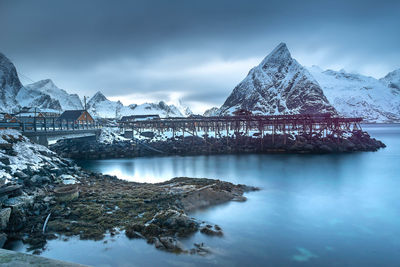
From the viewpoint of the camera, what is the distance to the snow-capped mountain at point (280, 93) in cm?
14425

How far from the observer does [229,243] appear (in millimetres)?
9414

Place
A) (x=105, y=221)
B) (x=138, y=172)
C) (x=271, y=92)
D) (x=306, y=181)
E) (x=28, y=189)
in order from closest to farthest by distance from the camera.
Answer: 1. (x=105, y=221)
2. (x=28, y=189)
3. (x=306, y=181)
4. (x=138, y=172)
5. (x=271, y=92)

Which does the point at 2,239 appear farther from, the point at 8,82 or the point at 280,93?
the point at 8,82

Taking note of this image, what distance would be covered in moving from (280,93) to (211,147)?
13649 centimetres

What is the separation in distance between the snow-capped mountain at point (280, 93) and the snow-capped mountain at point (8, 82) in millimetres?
120021

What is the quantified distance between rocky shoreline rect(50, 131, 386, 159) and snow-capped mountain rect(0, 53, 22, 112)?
11558cm

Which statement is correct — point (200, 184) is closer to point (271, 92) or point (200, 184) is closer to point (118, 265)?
point (118, 265)

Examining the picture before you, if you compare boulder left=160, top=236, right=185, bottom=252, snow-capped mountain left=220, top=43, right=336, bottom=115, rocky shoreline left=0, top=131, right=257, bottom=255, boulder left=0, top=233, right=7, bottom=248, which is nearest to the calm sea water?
boulder left=160, top=236, right=185, bottom=252

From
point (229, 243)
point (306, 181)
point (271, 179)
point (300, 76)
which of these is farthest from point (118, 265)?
point (300, 76)

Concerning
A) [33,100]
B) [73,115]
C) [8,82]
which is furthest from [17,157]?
[8,82]

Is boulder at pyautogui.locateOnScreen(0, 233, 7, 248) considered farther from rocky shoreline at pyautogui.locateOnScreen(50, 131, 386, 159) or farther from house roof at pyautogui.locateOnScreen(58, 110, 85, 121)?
house roof at pyautogui.locateOnScreen(58, 110, 85, 121)

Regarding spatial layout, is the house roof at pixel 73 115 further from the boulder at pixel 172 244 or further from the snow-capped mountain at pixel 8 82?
the snow-capped mountain at pixel 8 82

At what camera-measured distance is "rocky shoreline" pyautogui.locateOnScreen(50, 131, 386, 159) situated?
40.8m

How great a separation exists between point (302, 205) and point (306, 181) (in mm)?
7679
